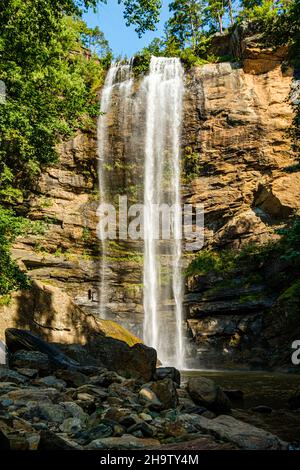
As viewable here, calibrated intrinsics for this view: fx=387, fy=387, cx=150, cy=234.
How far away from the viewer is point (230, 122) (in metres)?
26.2

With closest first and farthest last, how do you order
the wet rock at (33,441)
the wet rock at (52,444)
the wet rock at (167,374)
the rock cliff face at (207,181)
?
1. the wet rock at (52,444)
2. the wet rock at (33,441)
3. the wet rock at (167,374)
4. the rock cliff face at (207,181)

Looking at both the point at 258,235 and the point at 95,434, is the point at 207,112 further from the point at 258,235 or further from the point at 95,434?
the point at 95,434

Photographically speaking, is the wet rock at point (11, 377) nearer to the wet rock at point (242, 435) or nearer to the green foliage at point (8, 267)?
the wet rock at point (242, 435)

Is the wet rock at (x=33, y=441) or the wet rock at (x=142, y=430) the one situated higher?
the wet rock at (x=33, y=441)

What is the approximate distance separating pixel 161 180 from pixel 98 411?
22.6 m

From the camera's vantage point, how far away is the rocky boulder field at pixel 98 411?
4.46 meters

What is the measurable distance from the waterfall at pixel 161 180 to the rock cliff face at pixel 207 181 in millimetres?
690

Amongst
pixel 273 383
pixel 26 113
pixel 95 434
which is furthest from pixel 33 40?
pixel 273 383

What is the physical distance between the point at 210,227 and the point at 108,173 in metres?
8.17

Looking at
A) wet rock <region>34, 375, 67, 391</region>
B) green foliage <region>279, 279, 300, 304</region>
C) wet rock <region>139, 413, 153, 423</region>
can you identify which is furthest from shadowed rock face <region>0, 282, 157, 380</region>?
green foliage <region>279, 279, 300, 304</region>

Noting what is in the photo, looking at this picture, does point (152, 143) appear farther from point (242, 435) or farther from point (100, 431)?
point (100, 431)

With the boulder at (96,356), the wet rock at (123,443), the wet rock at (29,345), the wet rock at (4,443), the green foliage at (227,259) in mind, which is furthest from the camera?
the green foliage at (227,259)

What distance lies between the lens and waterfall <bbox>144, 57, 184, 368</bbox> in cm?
2436

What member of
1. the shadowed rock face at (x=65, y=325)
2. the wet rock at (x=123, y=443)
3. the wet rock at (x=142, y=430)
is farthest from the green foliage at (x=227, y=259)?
Answer: the wet rock at (x=123, y=443)
